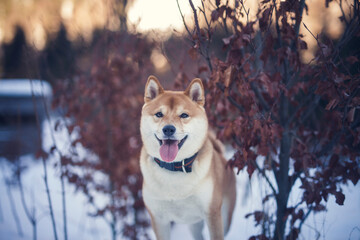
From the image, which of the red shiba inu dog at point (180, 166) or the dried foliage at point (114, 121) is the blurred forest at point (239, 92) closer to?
the dried foliage at point (114, 121)

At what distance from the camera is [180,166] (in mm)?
1931

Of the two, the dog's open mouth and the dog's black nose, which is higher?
the dog's black nose

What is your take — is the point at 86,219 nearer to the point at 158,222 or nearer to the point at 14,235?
the point at 14,235

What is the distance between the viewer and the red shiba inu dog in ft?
6.24

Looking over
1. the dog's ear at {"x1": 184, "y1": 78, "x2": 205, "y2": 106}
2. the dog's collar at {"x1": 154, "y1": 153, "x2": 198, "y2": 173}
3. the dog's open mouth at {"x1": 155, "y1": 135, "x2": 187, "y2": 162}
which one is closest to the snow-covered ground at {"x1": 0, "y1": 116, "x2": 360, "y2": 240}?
the dog's collar at {"x1": 154, "y1": 153, "x2": 198, "y2": 173}

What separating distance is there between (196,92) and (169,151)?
1.85 feet

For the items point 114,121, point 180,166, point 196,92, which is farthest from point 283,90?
point 114,121

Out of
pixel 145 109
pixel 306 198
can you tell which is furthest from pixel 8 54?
pixel 306 198

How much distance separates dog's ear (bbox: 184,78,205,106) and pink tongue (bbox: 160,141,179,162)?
45cm

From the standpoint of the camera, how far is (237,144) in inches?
86.7

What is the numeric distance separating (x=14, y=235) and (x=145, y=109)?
2898mm

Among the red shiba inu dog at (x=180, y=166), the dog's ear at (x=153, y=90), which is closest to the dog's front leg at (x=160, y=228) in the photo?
the red shiba inu dog at (x=180, y=166)

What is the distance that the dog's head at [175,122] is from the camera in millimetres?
1825

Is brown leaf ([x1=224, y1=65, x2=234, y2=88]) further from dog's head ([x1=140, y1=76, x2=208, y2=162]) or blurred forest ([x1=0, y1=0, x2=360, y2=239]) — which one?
dog's head ([x1=140, y1=76, x2=208, y2=162])
